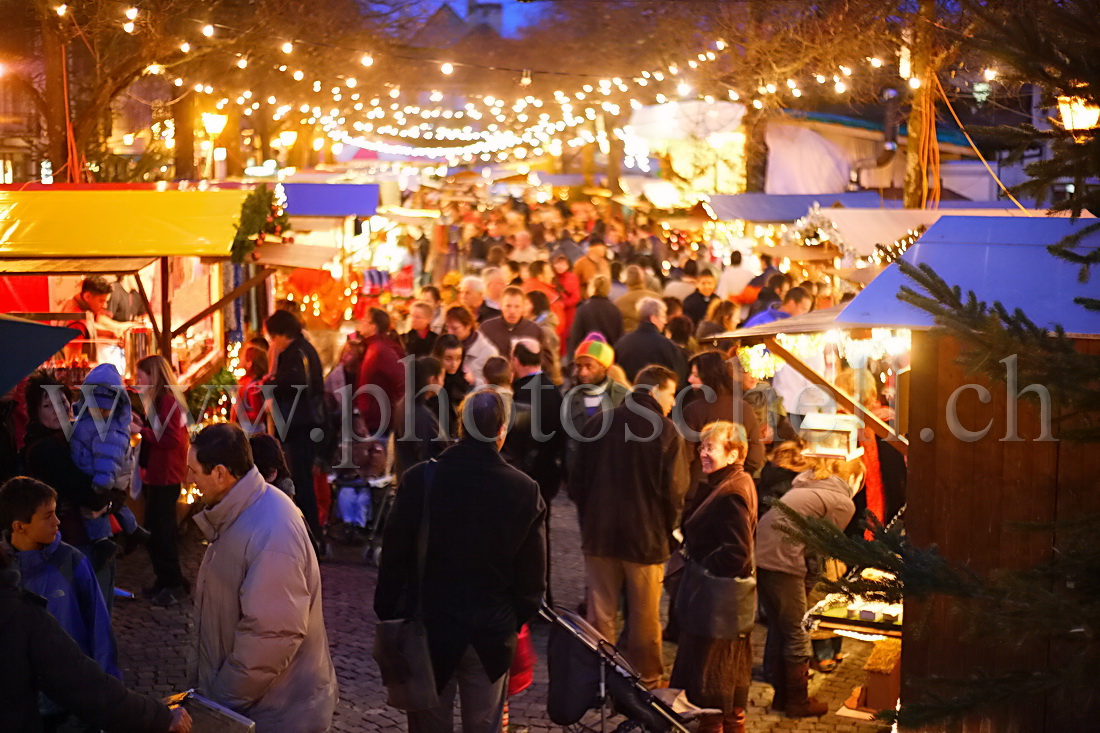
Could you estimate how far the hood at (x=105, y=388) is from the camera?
7.09 metres

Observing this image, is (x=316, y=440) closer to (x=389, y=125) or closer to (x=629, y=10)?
(x=629, y=10)

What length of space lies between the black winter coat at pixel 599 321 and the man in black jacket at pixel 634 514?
578 centimetres

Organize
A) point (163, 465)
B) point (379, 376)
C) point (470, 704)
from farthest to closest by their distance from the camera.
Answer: point (379, 376)
point (163, 465)
point (470, 704)

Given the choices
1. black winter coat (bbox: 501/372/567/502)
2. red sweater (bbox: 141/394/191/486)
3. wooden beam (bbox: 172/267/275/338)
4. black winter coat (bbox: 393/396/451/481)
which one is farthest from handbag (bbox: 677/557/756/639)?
wooden beam (bbox: 172/267/275/338)

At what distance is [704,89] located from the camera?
102 ft

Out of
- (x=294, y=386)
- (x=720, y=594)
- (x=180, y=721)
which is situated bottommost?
(x=720, y=594)

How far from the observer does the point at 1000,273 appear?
5.06m

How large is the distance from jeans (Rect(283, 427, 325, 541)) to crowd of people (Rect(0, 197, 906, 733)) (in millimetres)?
17

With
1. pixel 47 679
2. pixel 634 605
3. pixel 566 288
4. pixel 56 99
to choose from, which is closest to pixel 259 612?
pixel 47 679

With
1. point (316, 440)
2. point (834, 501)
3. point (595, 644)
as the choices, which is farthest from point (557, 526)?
point (595, 644)

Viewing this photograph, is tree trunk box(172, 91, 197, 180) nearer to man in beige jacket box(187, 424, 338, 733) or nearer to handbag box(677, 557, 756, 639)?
handbag box(677, 557, 756, 639)

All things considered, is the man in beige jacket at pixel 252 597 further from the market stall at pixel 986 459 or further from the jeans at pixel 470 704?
the market stall at pixel 986 459

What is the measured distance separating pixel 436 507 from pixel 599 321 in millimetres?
8032

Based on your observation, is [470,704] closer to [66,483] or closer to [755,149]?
[66,483]
